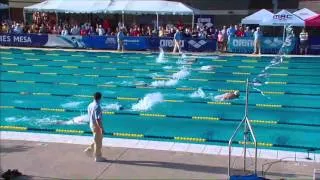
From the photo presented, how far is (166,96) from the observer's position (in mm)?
15539

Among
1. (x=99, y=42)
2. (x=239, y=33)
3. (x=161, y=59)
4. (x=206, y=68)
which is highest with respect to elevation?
(x=239, y=33)

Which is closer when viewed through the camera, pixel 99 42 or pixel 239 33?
pixel 239 33

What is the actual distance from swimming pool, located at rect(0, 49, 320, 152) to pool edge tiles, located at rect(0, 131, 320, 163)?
0.88 metres

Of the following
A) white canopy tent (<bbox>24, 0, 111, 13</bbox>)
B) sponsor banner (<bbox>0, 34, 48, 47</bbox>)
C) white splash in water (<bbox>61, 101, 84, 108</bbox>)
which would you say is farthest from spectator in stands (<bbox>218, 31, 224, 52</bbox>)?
white splash in water (<bbox>61, 101, 84, 108</bbox>)

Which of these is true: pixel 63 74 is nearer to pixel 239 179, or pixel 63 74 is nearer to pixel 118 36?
pixel 118 36

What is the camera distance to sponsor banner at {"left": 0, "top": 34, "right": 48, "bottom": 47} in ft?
87.6

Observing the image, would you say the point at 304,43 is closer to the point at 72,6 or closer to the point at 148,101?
the point at 148,101

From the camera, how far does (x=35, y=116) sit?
1335 centimetres

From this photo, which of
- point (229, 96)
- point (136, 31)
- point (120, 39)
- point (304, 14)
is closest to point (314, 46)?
point (304, 14)

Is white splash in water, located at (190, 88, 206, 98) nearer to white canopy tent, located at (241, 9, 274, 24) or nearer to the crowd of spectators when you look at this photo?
the crowd of spectators

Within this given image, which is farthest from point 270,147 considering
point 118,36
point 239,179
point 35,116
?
point 118,36

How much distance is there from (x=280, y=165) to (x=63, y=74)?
12356 millimetres

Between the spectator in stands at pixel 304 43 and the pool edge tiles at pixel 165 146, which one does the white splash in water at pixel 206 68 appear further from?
the pool edge tiles at pixel 165 146

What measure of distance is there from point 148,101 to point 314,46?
12.2 m
